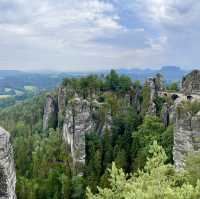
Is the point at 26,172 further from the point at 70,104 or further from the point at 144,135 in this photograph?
the point at 144,135

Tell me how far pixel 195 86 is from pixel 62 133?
29.9 meters

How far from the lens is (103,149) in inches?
2491

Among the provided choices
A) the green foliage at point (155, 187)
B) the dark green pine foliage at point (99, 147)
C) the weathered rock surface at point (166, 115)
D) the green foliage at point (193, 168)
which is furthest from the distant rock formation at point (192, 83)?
the green foliage at point (155, 187)

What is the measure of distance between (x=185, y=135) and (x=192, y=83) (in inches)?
1040

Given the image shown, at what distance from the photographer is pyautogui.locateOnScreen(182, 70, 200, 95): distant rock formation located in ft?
213

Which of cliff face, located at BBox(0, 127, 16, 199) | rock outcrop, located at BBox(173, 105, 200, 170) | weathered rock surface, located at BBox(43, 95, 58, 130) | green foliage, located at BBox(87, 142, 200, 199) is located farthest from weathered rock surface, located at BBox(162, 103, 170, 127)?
cliff face, located at BBox(0, 127, 16, 199)

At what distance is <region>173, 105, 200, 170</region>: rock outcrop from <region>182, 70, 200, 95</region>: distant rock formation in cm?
2241

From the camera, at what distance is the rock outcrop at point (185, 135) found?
40.9m

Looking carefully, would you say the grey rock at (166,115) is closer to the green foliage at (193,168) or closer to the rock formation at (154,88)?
the rock formation at (154,88)

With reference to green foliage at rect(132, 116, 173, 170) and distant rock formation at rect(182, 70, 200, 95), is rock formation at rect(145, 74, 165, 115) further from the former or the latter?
distant rock formation at rect(182, 70, 200, 95)

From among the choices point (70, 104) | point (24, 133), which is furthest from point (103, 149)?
point (24, 133)

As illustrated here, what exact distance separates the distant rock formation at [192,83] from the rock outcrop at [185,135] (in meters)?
22.4

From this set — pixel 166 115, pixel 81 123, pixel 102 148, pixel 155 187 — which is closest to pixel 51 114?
pixel 81 123

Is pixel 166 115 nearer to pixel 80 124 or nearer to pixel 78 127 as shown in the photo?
pixel 80 124
